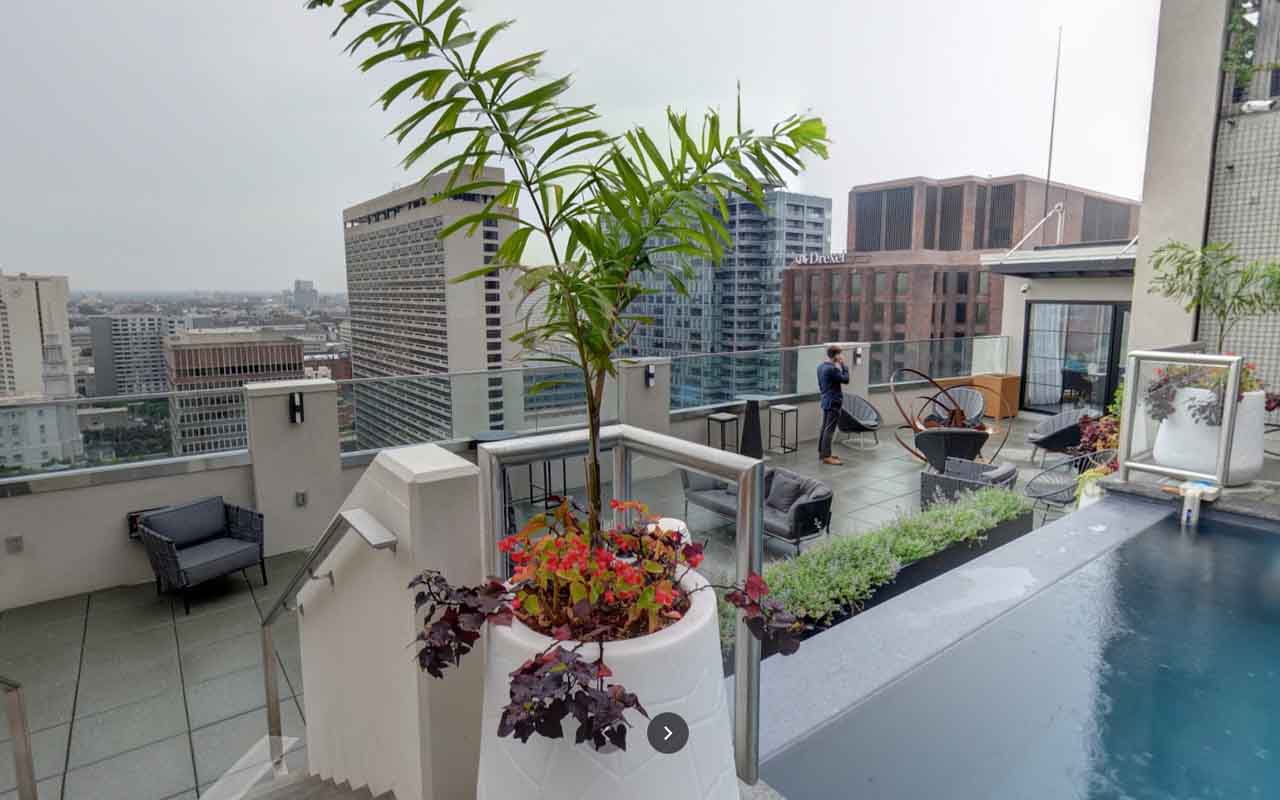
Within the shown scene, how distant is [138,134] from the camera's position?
13641 millimetres

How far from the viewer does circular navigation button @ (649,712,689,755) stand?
4.13ft

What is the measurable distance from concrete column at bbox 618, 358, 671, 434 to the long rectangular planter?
4143 mm

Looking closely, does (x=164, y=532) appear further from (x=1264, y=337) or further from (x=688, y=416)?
(x=1264, y=337)

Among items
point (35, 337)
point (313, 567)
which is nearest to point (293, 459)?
point (35, 337)

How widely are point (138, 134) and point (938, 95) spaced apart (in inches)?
688

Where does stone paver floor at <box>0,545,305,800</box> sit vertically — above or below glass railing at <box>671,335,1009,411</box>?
below

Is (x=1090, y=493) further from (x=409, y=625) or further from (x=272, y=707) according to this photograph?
(x=272, y=707)

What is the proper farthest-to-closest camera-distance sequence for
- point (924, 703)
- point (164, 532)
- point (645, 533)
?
point (164, 532) → point (924, 703) → point (645, 533)

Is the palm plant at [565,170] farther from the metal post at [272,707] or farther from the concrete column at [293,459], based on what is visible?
the concrete column at [293,459]

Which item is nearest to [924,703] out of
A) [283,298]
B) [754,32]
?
[283,298]

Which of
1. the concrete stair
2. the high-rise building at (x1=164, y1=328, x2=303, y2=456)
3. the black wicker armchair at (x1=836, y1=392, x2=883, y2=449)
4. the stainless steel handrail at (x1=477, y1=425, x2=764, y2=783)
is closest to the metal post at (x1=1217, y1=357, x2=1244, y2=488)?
the black wicker armchair at (x1=836, y1=392, x2=883, y2=449)

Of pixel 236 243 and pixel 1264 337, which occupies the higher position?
pixel 236 243

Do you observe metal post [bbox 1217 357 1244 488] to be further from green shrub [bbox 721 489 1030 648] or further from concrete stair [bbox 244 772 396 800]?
concrete stair [bbox 244 772 396 800]

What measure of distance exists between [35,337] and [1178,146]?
12.4m
